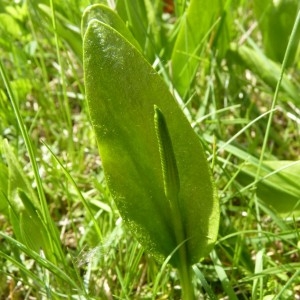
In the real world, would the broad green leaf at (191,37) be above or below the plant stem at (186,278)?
above

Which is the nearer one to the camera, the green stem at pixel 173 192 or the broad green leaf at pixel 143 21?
the green stem at pixel 173 192

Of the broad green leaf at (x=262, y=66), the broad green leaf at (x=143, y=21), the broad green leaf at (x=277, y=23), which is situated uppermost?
the broad green leaf at (x=143, y=21)

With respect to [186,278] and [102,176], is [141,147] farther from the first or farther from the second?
[102,176]

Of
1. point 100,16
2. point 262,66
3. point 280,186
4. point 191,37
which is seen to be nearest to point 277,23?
point 262,66

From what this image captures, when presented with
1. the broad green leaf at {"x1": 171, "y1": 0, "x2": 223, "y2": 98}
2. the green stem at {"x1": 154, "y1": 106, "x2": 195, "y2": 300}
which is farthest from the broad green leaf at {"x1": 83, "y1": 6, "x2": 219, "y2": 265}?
the broad green leaf at {"x1": 171, "y1": 0, "x2": 223, "y2": 98}

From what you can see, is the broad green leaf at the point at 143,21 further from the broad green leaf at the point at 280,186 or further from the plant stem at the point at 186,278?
the plant stem at the point at 186,278

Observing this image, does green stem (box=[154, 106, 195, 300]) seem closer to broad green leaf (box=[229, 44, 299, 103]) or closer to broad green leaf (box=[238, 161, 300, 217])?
broad green leaf (box=[238, 161, 300, 217])

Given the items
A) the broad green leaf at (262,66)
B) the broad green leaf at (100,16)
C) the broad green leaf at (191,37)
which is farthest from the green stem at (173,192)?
the broad green leaf at (262,66)

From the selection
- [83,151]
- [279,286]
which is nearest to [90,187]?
[83,151]
